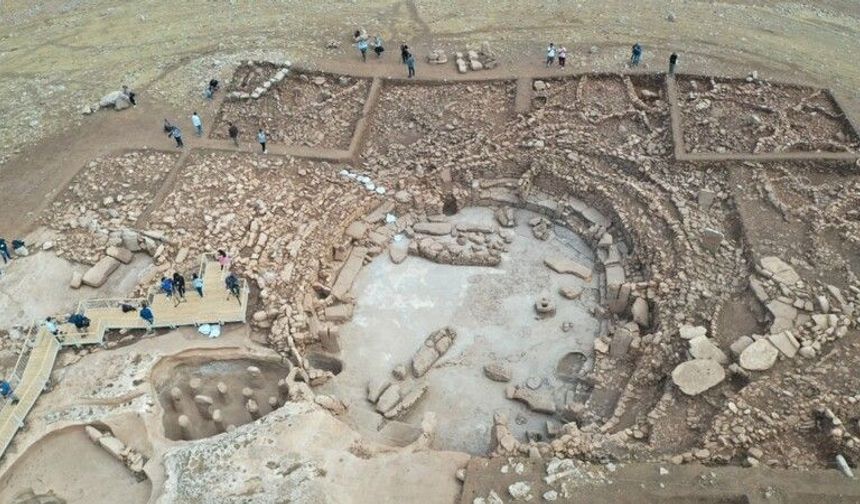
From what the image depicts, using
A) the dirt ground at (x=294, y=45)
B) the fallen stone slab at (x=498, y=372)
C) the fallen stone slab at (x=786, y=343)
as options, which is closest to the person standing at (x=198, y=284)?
the dirt ground at (x=294, y=45)

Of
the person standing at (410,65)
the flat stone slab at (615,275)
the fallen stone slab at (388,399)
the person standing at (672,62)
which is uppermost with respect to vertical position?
the person standing at (672,62)

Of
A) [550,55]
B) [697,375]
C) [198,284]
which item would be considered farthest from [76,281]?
[550,55]

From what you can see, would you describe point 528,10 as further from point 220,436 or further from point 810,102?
point 220,436

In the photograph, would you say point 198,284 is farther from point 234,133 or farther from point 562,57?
point 562,57

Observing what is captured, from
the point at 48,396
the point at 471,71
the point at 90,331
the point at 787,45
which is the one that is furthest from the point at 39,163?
the point at 787,45

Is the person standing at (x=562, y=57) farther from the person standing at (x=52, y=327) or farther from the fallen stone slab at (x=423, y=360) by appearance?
the person standing at (x=52, y=327)
